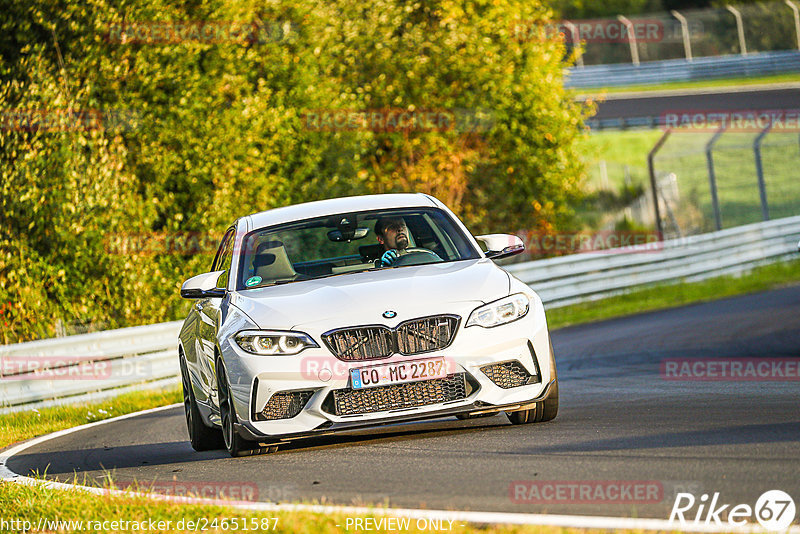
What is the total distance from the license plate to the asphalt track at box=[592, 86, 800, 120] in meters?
→ 34.1

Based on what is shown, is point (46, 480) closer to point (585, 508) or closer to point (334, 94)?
point (585, 508)

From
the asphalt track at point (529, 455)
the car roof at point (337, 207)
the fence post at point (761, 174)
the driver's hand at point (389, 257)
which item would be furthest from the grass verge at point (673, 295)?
the driver's hand at point (389, 257)

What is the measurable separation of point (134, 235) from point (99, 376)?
4.92m

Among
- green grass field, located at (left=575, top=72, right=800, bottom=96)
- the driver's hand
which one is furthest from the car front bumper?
green grass field, located at (left=575, top=72, right=800, bottom=96)

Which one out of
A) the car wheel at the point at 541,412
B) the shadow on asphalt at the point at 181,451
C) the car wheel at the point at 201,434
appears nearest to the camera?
the car wheel at the point at 541,412

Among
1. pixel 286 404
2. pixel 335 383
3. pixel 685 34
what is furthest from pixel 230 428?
pixel 685 34

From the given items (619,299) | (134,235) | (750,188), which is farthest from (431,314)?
(750,188)

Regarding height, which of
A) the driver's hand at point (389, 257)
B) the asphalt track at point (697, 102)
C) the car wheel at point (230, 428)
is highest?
the driver's hand at point (389, 257)

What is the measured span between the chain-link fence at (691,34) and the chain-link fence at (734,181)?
1354 centimetres

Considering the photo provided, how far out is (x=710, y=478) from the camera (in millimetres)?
5562

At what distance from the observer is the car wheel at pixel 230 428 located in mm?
7602

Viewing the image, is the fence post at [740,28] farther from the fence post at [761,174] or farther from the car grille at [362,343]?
the car grille at [362,343]

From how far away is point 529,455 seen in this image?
21.8ft

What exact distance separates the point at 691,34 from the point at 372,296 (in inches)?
1711
